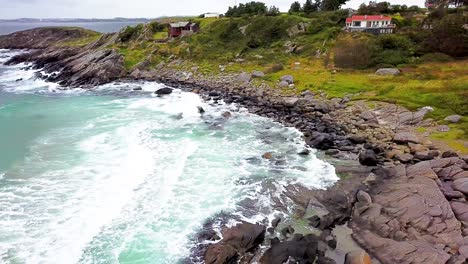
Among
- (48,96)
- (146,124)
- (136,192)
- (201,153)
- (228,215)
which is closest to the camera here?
(228,215)

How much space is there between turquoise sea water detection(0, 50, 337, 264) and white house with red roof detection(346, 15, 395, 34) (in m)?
33.8

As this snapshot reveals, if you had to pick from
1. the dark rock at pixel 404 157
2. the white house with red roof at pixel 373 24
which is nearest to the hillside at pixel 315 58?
the white house with red roof at pixel 373 24

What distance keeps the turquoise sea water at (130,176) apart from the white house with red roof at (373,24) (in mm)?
33819

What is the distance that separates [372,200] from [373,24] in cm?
5068

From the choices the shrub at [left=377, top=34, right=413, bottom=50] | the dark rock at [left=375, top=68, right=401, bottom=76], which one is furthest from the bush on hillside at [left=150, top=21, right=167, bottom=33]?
the dark rock at [left=375, top=68, right=401, bottom=76]

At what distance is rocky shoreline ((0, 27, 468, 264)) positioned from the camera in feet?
55.8

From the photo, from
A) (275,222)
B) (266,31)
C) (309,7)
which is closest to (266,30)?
(266,31)

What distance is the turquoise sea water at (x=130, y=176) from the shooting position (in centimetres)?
1880

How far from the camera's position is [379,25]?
63281mm

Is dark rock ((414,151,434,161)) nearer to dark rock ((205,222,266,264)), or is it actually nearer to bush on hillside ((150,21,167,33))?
dark rock ((205,222,266,264))

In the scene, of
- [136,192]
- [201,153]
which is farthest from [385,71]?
[136,192]

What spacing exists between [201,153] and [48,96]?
111 ft

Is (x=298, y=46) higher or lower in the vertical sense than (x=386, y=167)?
higher

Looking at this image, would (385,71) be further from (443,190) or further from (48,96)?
(48,96)
